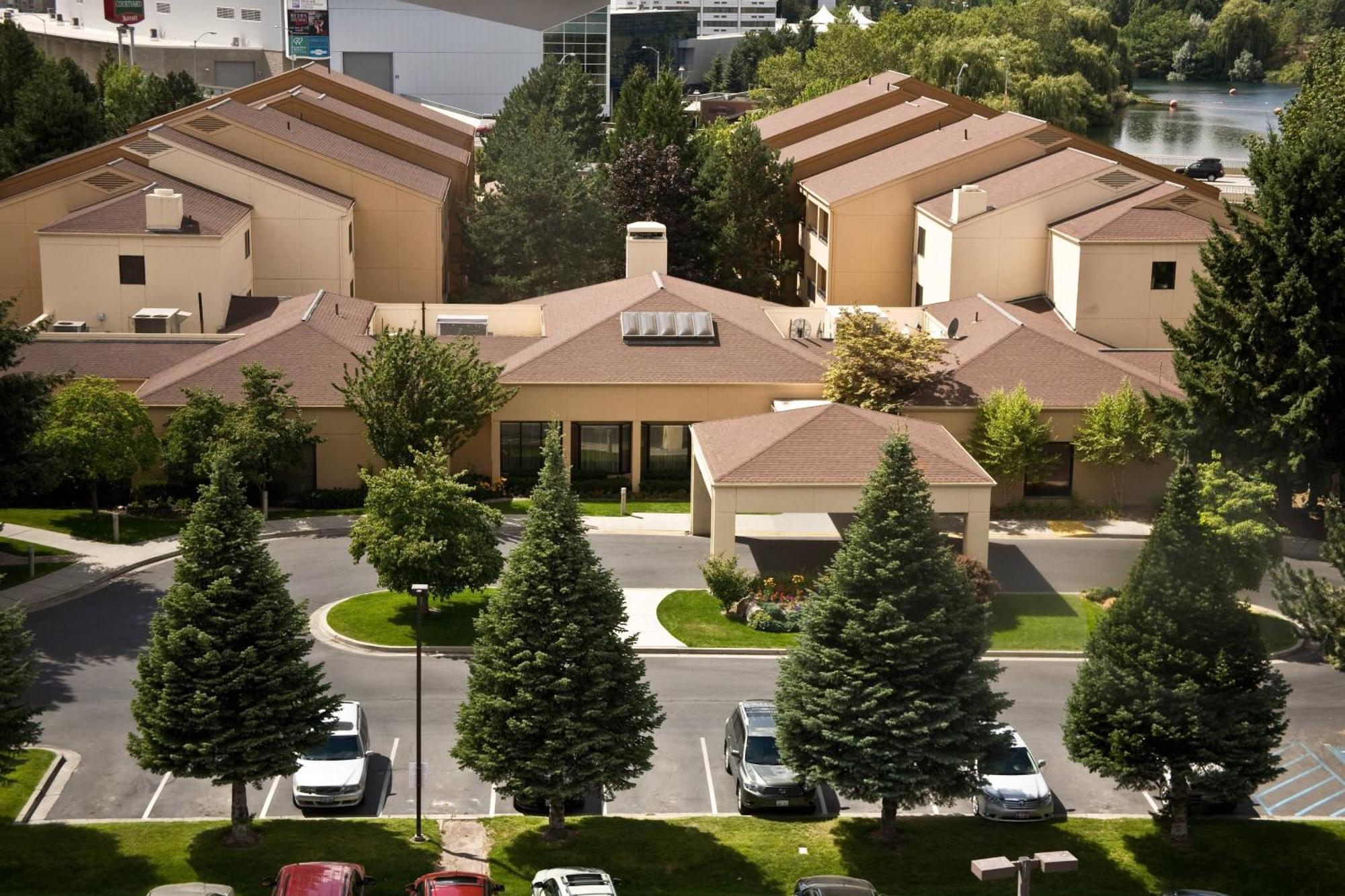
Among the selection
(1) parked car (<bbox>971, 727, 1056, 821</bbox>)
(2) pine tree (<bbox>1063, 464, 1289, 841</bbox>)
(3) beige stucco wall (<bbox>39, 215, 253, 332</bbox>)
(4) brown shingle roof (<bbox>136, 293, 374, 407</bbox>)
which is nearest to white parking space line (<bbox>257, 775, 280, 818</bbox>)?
(1) parked car (<bbox>971, 727, 1056, 821</bbox>)

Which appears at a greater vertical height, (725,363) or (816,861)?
(725,363)

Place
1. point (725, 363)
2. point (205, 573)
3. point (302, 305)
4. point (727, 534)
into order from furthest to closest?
point (302, 305) → point (725, 363) → point (727, 534) → point (205, 573)

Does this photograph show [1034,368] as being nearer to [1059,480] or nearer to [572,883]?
[1059,480]

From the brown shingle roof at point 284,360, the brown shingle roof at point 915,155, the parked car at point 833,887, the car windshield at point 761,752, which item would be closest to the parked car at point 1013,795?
the car windshield at point 761,752

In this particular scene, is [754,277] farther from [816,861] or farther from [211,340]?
[816,861]

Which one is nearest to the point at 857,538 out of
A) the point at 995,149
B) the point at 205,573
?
the point at 205,573

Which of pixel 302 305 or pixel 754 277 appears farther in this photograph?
pixel 754 277
